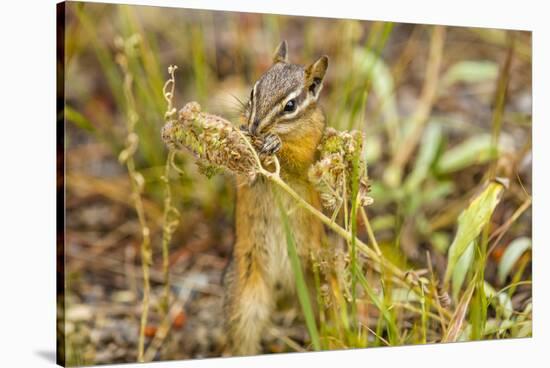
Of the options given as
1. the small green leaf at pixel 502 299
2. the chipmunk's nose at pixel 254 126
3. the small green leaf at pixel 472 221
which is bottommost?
the small green leaf at pixel 502 299

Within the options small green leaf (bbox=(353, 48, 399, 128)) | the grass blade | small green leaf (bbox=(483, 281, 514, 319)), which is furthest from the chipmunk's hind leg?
small green leaf (bbox=(483, 281, 514, 319))

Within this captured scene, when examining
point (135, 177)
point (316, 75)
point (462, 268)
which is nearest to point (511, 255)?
point (462, 268)

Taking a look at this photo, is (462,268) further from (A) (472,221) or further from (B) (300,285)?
(B) (300,285)

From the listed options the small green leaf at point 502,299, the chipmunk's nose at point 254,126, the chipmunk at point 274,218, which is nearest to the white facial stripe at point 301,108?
the chipmunk at point 274,218

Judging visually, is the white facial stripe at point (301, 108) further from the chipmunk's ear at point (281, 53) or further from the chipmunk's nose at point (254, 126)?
the chipmunk's ear at point (281, 53)

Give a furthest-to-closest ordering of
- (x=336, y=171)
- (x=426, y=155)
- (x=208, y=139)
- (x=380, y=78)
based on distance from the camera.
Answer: (x=426, y=155) → (x=380, y=78) → (x=336, y=171) → (x=208, y=139)
